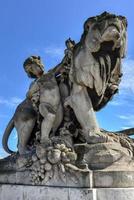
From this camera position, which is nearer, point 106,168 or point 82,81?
point 106,168

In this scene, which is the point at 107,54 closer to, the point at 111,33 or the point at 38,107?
the point at 111,33

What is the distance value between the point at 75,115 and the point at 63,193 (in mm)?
1618

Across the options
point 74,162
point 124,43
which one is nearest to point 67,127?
point 74,162

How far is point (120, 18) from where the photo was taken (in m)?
6.45

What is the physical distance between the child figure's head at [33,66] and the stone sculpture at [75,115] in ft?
1.31

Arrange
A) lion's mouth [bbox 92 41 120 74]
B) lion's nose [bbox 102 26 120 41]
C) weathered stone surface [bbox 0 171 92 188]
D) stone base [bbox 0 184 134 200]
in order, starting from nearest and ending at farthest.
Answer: stone base [bbox 0 184 134 200]
weathered stone surface [bbox 0 171 92 188]
lion's nose [bbox 102 26 120 41]
lion's mouth [bbox 92 41 120 74]

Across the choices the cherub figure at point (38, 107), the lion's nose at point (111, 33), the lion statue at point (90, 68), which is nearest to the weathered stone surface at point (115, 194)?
the lion statue at point (90, 68)

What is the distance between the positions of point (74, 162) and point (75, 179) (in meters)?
0.34

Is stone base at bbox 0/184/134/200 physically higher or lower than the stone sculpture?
lower

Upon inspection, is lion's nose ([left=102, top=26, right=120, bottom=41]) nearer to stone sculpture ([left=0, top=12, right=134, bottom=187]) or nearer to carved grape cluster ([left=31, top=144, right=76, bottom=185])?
stone sculpture ([left=0, top=12, right=134, bottom=187])

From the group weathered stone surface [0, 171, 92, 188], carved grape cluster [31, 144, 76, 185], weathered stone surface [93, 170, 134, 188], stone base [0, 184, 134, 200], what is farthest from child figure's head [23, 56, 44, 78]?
weathered stone surface [93, 170, 134, 188]

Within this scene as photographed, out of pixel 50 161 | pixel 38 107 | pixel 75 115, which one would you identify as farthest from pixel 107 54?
pixel 50 161

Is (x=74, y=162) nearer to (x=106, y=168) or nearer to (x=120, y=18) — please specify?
(x=106, y=168)

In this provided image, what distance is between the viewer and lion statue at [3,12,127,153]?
637 cm
